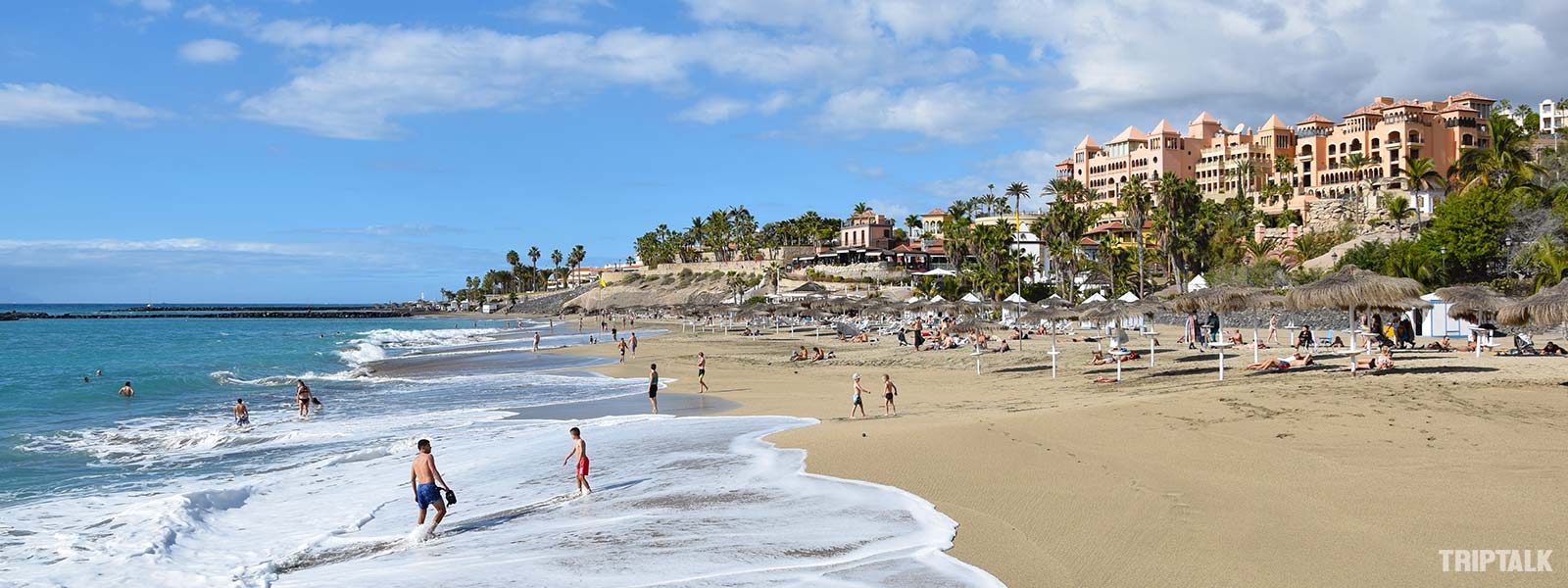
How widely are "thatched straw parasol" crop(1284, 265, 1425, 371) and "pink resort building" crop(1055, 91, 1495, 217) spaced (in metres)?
58.5

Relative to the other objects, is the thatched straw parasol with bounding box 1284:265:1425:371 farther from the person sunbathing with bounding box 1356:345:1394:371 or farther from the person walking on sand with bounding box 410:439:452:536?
the person walking on sand with bounding box 410:439:452:536

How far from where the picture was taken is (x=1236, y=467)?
10.5 meters

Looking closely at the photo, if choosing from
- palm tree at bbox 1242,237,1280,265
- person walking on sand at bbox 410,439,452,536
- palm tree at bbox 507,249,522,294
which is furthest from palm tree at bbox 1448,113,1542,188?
palm tree at bbox 507,249,522,294

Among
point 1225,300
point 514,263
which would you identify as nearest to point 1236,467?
point 1225,300

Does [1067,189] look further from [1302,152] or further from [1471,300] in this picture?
[1471,300]

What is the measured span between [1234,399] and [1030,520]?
26.3 feet

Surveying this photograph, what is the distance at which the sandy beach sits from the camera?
7285mm

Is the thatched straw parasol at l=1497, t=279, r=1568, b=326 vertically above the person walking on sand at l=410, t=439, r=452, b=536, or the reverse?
the thatched straw parasol at l=1497, t=279, r=1568, b=326

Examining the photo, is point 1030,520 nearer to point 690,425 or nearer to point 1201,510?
point 1201,510

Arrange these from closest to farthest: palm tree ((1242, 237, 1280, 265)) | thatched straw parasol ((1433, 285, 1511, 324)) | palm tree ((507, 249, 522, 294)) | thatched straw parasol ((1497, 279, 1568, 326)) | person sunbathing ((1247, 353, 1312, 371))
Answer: thatched straw parasol ((1497, 279, 1568, 326)), person sunbathing ((1247, 353, 1312, 371)), thatched straw parasol ((1433, 285, 1511, 324)), palm tree ((1242, 237, 1280, 265)), palm tree ((507, 249, 522, 294))

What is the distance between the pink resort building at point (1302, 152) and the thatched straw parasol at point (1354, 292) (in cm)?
5849

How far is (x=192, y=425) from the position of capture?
2025 centimetres

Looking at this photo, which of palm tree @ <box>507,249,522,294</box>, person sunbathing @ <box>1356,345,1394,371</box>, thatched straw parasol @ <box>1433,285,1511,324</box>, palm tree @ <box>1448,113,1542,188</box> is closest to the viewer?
person sunbathing @ <box>1356,345,1394,371</box>

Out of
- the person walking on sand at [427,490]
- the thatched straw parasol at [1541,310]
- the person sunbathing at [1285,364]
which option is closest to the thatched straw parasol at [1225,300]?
the person sunbathing at [1285,364]
